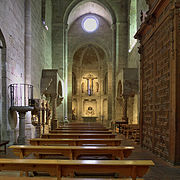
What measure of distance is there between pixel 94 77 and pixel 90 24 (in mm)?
7280

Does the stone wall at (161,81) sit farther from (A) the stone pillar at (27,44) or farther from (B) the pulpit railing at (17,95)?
(A) the stone pillar at (27,44)

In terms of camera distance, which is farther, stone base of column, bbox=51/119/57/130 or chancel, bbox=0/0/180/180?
stone base of column, bbox=51/119/57/130

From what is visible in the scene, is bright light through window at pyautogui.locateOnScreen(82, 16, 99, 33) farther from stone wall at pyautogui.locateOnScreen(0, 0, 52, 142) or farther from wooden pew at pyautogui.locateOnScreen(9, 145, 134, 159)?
wooden pew at pyautogui.locateOnScreen(9, 145, 134, 159)

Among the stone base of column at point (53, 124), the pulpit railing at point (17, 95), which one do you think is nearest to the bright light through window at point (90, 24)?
the stone base of column at point (53, 124)

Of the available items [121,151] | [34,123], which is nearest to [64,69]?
[34,123]

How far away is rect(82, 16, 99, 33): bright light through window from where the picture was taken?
24.0 metres

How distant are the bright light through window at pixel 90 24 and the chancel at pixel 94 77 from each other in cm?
13

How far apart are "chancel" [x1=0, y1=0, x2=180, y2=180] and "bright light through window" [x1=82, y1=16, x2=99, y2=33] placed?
0.41ft

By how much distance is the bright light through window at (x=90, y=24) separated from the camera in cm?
2398

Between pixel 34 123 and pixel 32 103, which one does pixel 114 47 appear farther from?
pixel 32 103

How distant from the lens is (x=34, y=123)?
39.8 feet

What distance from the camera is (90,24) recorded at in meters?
24.7

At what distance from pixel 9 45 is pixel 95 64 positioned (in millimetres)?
20165

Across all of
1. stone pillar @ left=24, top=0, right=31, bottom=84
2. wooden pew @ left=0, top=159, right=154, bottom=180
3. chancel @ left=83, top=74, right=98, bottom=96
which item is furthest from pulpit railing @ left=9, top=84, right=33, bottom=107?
chancel @ left=83, top=74, right=98, bottom=96
